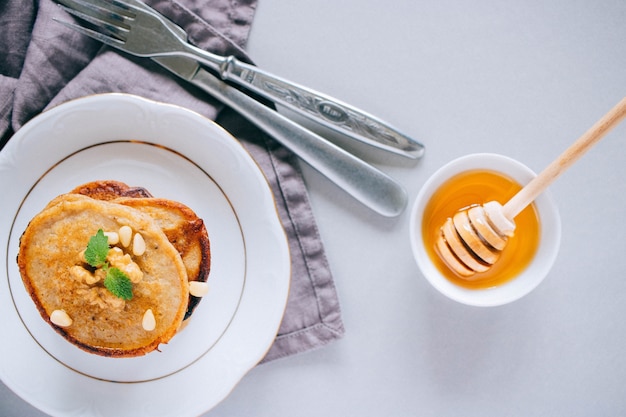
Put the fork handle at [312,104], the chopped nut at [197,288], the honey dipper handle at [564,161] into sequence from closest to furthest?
1. the honey dipper handle at [564,161]
2. the chopped nut at [197,288]
3. the fork handle at [312,104]

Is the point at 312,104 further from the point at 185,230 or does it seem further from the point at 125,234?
the point at 125,234

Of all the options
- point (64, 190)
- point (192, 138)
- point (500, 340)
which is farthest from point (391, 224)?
point (64, 190)

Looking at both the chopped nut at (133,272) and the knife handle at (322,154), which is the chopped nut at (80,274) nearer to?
the chopped nut at (133,272)

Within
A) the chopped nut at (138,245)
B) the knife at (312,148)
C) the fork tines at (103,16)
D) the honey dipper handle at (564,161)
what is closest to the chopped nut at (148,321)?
the chopped nut at (138,245)

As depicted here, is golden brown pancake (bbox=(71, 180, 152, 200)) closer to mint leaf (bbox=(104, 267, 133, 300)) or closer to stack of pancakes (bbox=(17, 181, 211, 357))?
stack of pancakes (bbox=(17, 181, 211, 357))

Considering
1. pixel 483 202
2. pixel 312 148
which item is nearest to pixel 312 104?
pixel 312 148

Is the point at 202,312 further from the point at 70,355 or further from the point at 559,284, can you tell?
the point at 559,284
